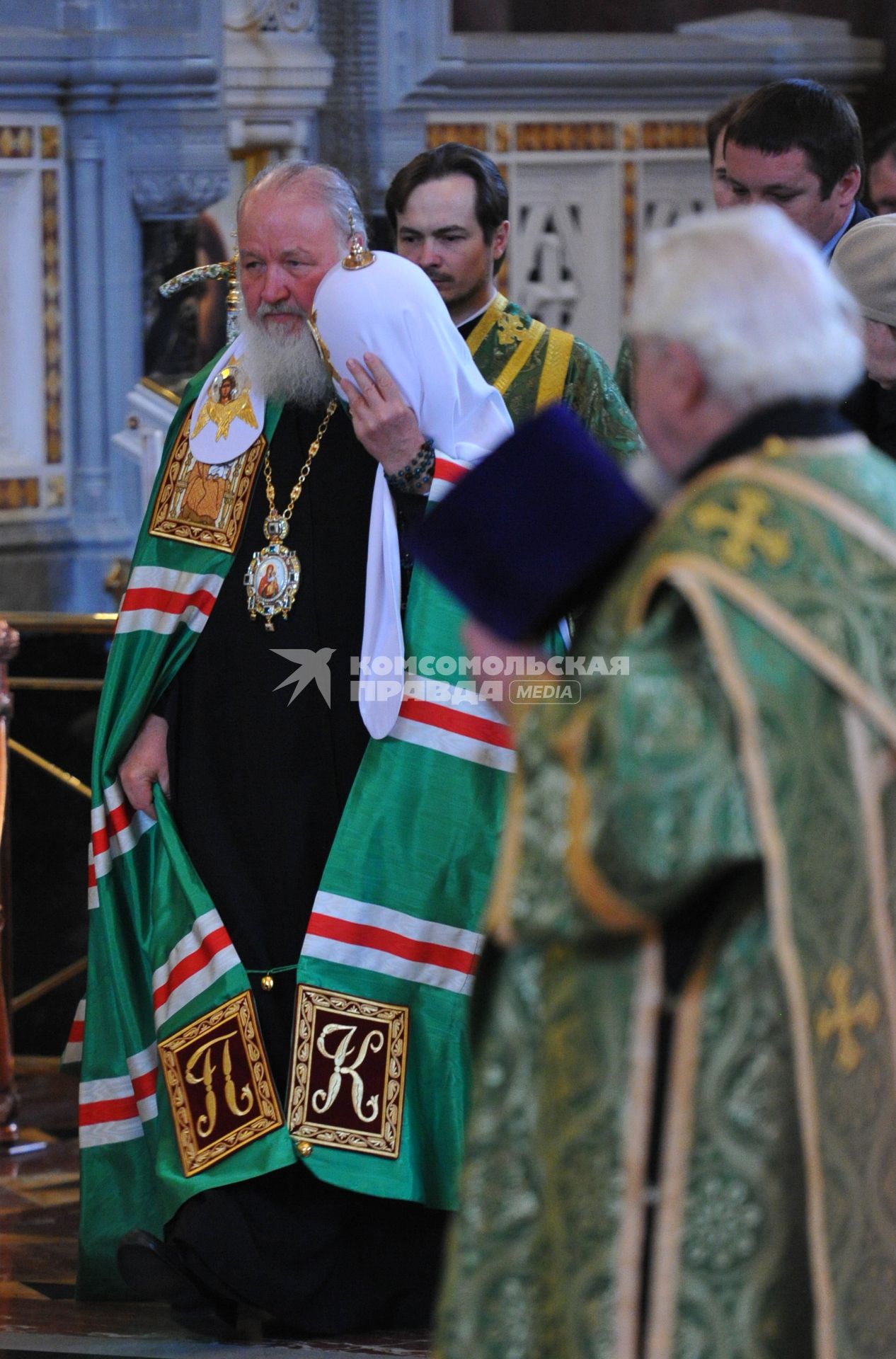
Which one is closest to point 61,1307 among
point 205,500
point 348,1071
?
point 348,1071

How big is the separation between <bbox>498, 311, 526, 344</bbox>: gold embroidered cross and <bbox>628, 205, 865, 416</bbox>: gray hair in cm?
212

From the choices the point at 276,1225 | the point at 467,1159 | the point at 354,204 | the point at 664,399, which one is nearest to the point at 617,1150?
the point at 467,1159

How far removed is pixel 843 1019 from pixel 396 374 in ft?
5.46

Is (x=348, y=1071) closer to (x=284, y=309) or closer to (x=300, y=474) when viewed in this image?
(x=300, y=474)

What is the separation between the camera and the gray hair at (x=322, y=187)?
353cm

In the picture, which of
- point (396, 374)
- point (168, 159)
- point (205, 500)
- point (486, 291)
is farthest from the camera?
point (168, 159)

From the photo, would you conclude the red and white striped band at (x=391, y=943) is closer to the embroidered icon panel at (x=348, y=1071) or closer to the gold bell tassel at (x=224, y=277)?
the embroidered icon panel at (x=348, y=1071)

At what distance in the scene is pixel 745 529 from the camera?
1866 mm

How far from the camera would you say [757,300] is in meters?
1.88

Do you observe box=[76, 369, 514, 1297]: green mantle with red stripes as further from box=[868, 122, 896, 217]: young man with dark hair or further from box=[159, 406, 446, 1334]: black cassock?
box=[868, 122, 896, 217]: young man with dark hair

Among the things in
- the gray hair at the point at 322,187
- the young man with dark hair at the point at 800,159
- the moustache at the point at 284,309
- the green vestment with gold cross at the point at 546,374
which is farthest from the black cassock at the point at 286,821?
the young man with dark hair at the point at 800,159

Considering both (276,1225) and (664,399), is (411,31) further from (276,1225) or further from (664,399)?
(664,399)

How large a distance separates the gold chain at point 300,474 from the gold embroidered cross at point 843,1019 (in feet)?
6.06

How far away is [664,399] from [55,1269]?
101 inches
